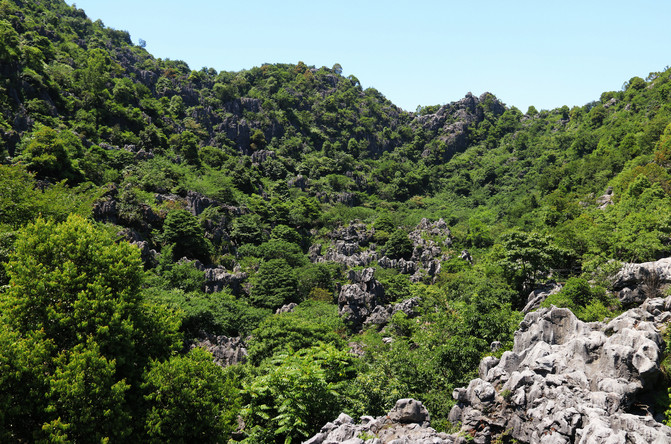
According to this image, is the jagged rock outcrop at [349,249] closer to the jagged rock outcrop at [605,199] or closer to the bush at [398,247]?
the bush at [398,247]

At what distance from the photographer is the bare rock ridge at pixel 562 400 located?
10.2m

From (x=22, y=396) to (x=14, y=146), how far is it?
4171cm

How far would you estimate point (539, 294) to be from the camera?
25266 millimetres

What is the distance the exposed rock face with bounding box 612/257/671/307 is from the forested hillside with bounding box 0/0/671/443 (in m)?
0.81

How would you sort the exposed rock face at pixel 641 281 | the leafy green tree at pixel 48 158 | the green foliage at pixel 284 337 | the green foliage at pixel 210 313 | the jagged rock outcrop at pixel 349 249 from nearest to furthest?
the exposed rock face at pixel 641 281 → the green foliage at pixel 284 337 → the green foliage at pixel 210 313 → the leafy green tree at pixel 48 158 → the jagged rock outcrop at pixel 349 249

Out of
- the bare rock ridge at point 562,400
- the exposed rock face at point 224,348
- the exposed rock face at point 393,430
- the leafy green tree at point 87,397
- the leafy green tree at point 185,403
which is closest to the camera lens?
the bare rock ridge at point 562,400

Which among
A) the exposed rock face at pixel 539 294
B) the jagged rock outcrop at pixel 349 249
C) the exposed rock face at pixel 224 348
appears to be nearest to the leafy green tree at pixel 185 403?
the exposed rock face at pixel 224 348

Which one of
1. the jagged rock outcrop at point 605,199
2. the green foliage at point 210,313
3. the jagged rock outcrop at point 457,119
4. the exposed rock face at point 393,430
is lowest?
the green foliage at point 210,313

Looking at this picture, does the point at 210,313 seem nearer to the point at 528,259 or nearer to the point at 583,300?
the point at 528,259

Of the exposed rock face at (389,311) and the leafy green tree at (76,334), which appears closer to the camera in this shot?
the leafy green tree at (76,334)

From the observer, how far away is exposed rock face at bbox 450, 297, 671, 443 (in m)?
10.0

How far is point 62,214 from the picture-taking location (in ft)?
85.2

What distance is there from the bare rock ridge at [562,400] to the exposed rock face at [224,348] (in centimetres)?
1541

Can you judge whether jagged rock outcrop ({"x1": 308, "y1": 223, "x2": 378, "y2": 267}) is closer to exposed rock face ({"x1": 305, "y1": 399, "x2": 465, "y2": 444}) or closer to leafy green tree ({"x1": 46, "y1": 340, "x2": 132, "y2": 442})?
exposed rock face ({"x1": 305, "y1": 399, "x2": 465, "y2": 444})
